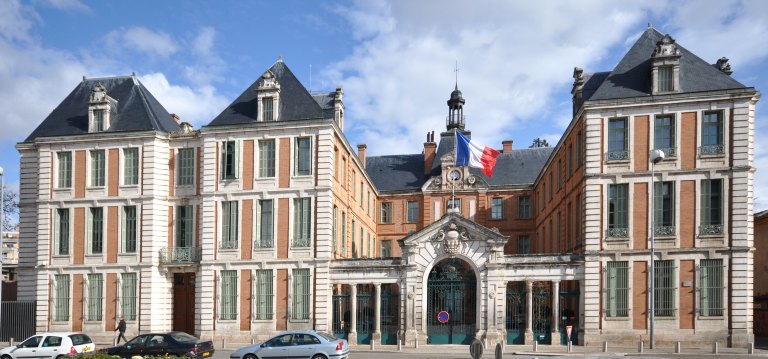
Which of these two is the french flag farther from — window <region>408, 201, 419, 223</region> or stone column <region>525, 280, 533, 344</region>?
window <region>408, 201, 419, 223</region>

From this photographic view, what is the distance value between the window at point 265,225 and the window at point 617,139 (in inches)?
633

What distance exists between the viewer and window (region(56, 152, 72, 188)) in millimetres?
35781

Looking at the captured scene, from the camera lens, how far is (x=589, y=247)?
3017 cm

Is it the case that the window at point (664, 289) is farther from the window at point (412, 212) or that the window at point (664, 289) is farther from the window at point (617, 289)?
the window at point (412, 212)

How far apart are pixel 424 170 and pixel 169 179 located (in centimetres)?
2330

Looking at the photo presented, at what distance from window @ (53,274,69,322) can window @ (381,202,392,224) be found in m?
24.0

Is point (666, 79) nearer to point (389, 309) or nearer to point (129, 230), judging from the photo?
point (389, 309)

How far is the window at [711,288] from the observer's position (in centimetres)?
2859

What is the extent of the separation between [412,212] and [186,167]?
824 inches

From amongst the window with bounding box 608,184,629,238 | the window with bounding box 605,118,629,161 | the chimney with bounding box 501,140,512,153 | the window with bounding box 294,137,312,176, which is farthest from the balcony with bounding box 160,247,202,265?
the chimney with bounding box 501,140,512,153

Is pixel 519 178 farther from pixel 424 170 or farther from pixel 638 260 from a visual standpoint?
pixel 638 260

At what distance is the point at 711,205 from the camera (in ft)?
96.0

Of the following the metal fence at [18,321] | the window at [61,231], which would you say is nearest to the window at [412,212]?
the window at [61,231]

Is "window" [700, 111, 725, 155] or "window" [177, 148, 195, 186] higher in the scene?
"window" [700, 111, 725, 155]
